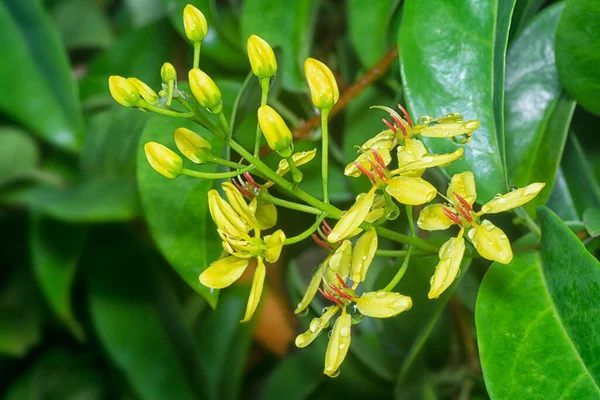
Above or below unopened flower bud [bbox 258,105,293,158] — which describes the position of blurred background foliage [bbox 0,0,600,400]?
below

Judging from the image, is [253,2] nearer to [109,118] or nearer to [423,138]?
[109,118]

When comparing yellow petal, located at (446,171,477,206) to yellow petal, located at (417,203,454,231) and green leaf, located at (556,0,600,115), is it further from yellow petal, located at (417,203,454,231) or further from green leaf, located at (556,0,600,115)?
green leaf, located at (556,0,600,115)

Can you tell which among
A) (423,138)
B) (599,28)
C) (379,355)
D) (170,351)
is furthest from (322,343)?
(599,28)

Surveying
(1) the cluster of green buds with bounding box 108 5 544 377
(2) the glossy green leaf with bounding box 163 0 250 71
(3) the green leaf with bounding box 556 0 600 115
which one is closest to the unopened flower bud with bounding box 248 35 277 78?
(1) the cluster of green buds with bounding box 108 5 544 377

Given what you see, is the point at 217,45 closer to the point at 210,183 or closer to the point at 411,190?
the point at 210,183

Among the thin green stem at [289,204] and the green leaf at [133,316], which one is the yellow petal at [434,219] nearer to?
the thin green stem at [289,204]

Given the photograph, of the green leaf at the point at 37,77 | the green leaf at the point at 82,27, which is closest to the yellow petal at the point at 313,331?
the green leaf at the point at 37,77

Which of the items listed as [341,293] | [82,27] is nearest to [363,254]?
[341,293]
